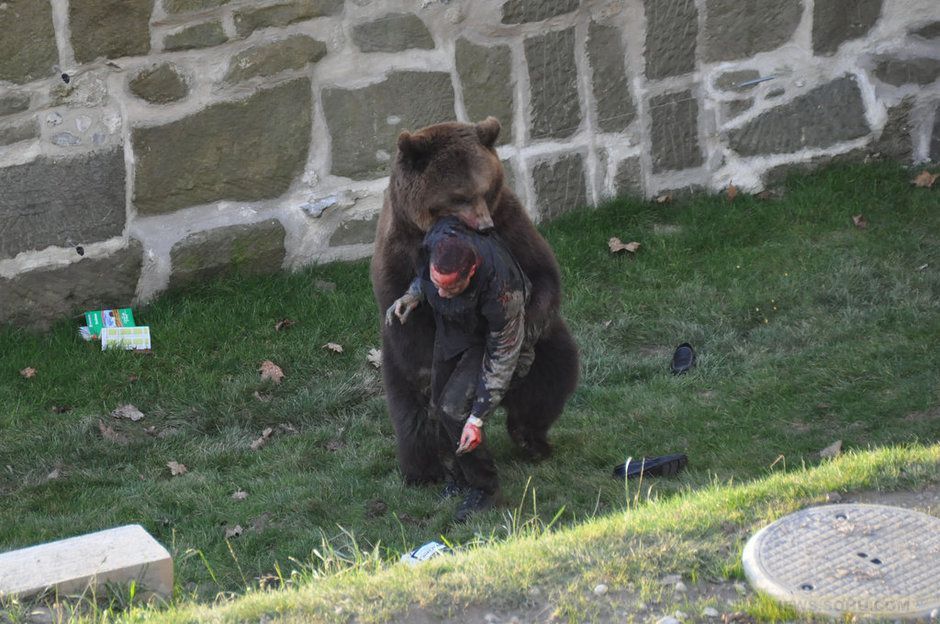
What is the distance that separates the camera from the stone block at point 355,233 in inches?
341

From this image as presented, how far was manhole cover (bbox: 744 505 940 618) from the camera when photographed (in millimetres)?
3896

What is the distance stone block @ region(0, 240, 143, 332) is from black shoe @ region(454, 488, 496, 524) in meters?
3.47

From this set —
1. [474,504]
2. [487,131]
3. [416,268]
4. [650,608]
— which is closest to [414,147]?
[487,131]

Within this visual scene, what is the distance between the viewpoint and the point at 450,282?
5.20 meters

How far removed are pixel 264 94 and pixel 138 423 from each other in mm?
2465

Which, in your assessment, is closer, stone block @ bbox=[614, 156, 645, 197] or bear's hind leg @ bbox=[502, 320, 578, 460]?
bear's hind leg @ bbox=[502, 320, 578, 460]

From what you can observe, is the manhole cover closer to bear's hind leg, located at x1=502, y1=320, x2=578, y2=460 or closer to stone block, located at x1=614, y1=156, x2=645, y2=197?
bear's hind leg, located at x1=502, y1=320, x2=578, y2=460

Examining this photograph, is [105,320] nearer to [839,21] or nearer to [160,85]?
[160,85]

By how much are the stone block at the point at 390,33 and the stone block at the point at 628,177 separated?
182 cm

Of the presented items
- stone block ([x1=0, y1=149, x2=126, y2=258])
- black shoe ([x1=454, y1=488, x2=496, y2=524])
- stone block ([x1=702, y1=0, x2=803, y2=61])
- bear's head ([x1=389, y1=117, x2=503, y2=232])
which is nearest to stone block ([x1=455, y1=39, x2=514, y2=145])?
stone block ([x1=702, y1=0, x2=803, y2=61])

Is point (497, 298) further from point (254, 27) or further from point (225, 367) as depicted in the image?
point (254, 27)

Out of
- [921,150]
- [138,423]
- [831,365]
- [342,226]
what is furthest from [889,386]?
[138,423]

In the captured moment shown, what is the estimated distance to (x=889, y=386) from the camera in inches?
274

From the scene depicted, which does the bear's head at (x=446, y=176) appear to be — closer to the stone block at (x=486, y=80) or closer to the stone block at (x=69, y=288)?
the stone block at (x=486, y=80)
